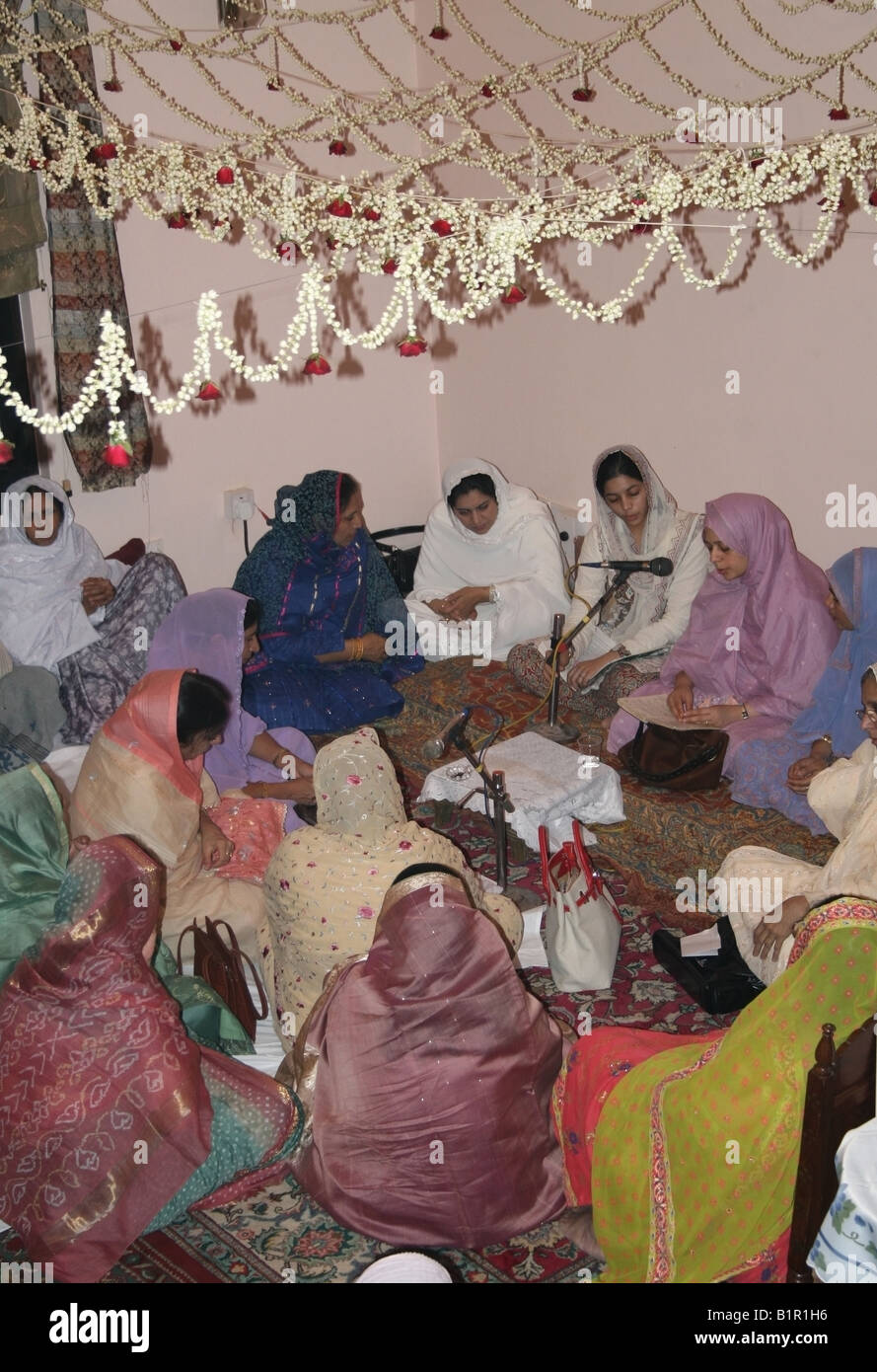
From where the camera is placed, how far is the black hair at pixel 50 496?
4551mm

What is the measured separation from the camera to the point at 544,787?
12.7 feet

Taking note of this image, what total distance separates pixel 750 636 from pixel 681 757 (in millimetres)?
559

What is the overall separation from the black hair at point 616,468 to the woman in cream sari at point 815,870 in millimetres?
1487

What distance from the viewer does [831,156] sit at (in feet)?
10.7

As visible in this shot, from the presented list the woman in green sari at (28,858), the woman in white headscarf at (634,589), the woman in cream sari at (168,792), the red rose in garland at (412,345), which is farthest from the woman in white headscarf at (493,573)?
the woman in green sari at (28,858)

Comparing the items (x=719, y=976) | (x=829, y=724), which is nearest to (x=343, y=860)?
(x=719, y=976)

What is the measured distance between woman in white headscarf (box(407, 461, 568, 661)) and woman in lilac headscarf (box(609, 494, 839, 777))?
0.80 m

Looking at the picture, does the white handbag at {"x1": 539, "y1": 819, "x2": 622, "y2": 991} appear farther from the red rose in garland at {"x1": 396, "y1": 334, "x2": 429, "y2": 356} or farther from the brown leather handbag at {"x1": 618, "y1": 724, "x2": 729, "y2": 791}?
the red rose in garland at {"x1": 396, "y1": 334, "x2": 429, "y2": 356}

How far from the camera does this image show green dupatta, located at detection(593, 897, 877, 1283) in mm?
2182

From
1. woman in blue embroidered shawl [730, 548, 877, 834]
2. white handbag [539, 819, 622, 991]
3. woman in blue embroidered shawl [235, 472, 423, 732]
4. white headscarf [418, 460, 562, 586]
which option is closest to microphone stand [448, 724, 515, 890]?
white handbag [539, 819, 622, 991]

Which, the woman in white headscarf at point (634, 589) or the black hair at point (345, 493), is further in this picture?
the black hair at point (345, 493)

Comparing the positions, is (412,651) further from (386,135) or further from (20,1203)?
(20,1203)

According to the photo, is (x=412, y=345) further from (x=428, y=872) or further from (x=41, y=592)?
(x=41, y=592)

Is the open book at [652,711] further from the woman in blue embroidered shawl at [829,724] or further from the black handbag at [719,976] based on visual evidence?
the black handbag at [719,976]
